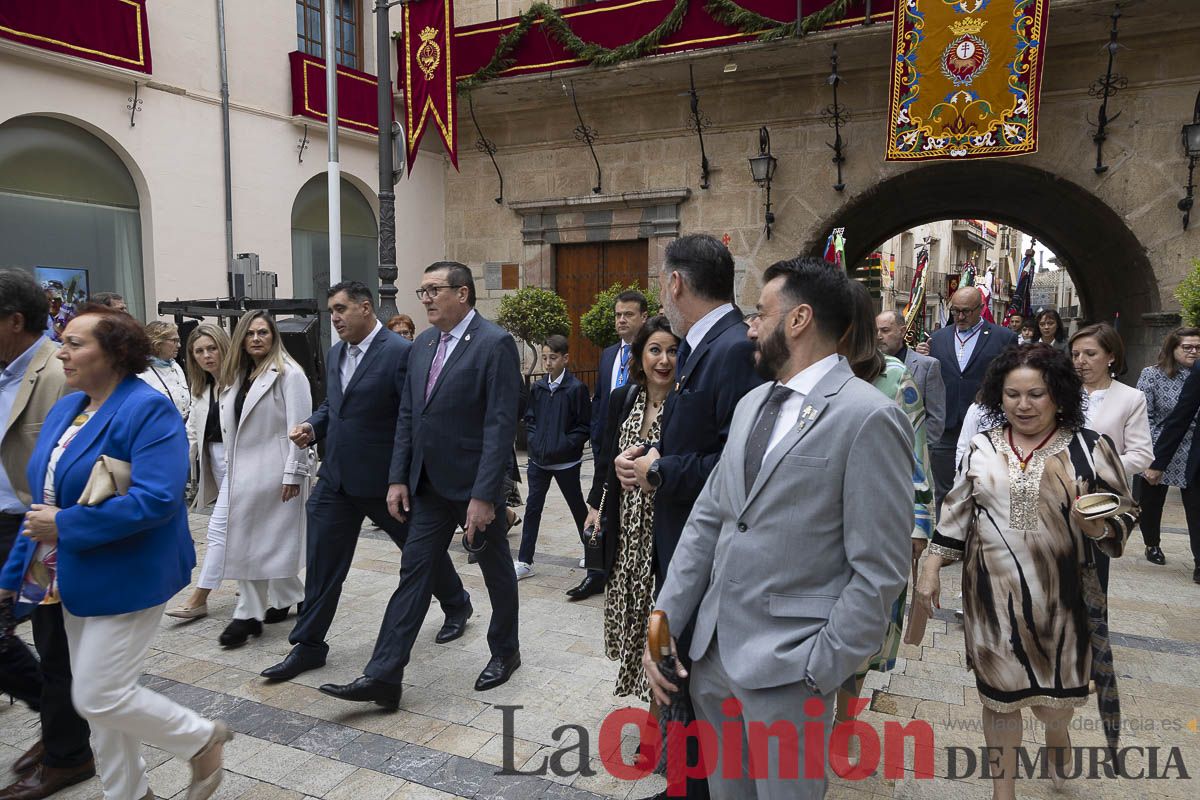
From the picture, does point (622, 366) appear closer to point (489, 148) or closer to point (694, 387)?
point (694, 387)

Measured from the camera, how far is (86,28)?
9609 millimetres

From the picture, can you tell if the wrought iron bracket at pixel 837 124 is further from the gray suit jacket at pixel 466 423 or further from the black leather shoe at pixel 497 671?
the black leather shoe at pixel 497 671

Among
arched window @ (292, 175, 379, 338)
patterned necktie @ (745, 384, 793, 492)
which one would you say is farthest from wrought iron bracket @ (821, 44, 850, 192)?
patterned necktie @ (745, 384, 793, 492)

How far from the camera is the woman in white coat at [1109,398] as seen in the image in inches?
168

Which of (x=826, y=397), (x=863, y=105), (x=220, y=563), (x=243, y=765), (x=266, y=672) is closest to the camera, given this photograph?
(x=826, y=397)

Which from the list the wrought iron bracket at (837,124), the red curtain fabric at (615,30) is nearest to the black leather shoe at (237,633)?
the red curtain fabric at (615,30)

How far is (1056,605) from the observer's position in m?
2.66

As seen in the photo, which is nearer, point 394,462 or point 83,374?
point 83,374

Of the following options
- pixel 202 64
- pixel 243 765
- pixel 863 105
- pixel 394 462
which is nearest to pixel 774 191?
pixel 863 105

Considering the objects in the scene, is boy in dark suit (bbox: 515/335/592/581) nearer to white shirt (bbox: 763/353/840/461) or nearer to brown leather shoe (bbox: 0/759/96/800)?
brown leather shoe (bbox: 0/759/96/800)

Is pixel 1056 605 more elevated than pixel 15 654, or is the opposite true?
pixel 1056 605

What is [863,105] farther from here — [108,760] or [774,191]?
[108,760]

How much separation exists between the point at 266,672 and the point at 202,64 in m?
10.1

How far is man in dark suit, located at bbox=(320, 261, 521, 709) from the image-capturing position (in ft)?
12.1
